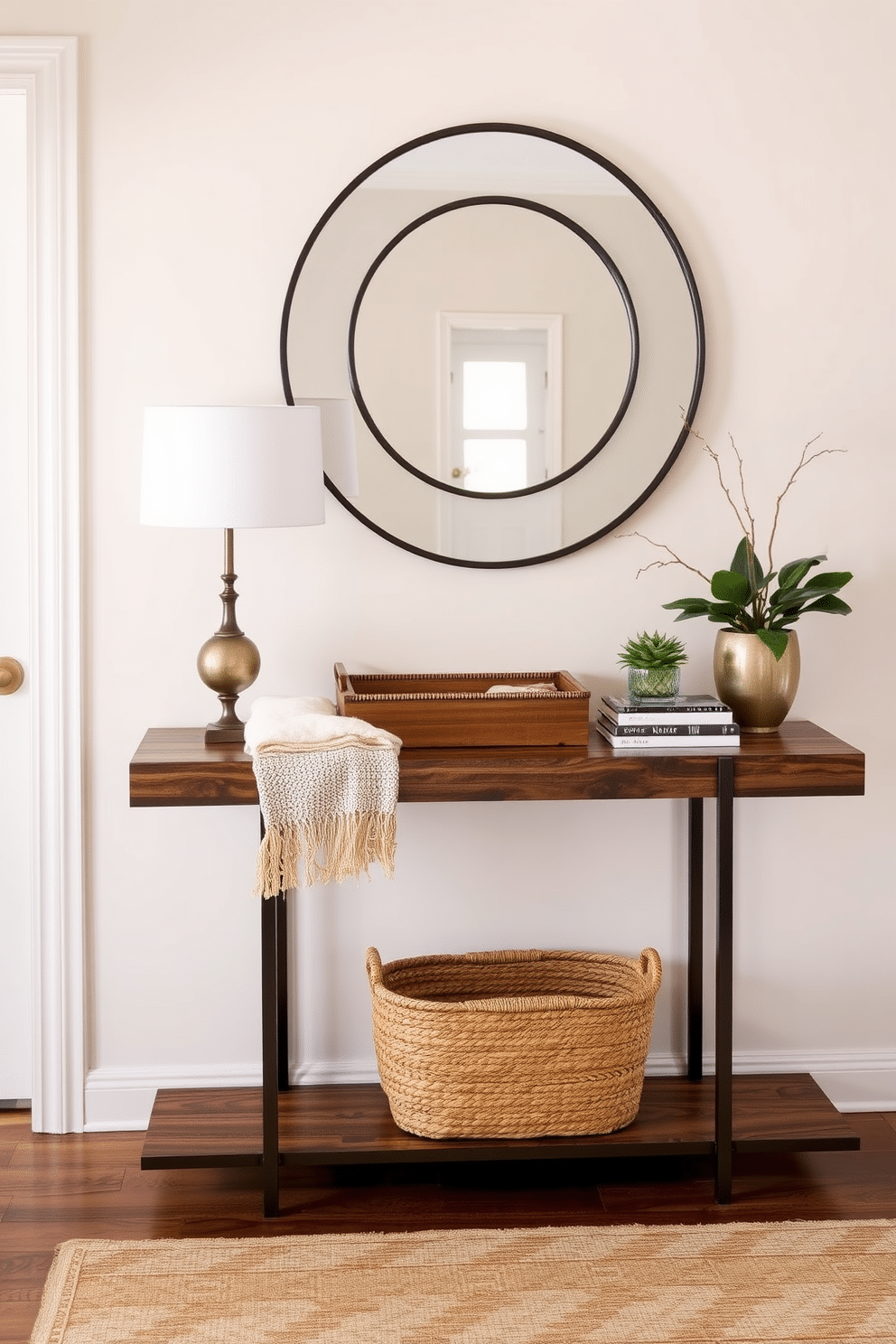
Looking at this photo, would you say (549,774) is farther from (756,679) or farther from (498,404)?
(498,404)

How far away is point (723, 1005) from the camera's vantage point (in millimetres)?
2334

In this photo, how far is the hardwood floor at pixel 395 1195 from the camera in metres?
2.28

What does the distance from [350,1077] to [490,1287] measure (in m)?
0.70

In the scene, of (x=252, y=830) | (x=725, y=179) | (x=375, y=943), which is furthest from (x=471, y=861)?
(x=725, y=179)

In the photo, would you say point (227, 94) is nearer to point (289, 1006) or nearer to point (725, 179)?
point (725, 179)

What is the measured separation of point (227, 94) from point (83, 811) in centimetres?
145

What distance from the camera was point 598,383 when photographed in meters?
2.61

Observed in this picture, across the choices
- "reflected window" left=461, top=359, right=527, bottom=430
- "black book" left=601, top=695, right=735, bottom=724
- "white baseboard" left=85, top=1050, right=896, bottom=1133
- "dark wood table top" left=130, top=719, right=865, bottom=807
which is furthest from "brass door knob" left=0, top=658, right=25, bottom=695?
"black book" left=601, top=695, right=735, bottom=724

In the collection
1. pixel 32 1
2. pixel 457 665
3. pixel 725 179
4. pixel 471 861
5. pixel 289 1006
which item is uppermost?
pixel 32 1

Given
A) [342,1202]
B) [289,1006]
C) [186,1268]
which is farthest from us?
[289,1006]

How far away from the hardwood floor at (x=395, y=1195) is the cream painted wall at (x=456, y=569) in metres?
0.23

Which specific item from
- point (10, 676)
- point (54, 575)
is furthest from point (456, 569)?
point (10, 676)

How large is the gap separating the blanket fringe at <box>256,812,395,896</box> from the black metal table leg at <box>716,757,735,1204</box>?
1.96ft

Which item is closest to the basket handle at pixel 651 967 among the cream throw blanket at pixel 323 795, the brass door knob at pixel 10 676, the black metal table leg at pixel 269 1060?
the cream throw blanket at pixel 323 795
